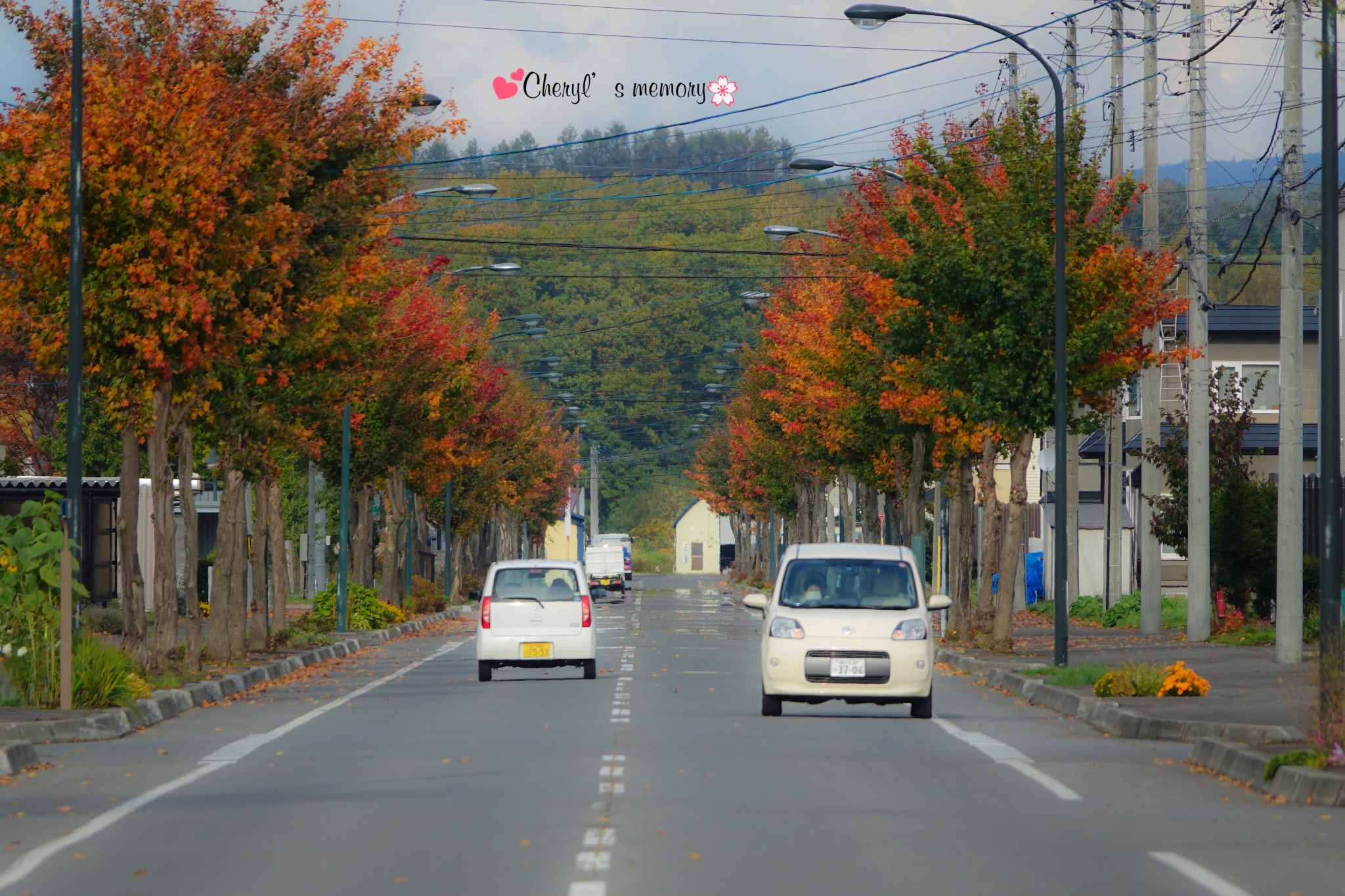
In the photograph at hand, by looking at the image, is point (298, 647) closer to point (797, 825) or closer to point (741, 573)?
point (797, 825)

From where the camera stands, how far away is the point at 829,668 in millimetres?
19250

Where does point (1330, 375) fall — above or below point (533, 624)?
above

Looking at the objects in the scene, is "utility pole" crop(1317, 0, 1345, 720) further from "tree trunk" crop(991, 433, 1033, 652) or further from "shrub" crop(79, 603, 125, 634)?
"shrub" crop(79, 603, 125, 634)

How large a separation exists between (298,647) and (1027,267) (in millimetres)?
15061

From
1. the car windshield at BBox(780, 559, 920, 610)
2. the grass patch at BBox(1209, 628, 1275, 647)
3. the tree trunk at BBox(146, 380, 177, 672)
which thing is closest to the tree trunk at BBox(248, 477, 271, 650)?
the tree trunk at BBox(146, 380, 177, 672)

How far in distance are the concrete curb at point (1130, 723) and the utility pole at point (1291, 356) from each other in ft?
13.6

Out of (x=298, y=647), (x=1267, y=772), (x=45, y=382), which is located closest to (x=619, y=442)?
(x=45, y=382)

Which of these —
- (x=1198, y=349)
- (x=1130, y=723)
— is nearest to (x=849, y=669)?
(x=1130, y=723)

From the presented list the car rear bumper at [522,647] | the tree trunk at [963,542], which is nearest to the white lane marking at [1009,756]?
the car rear bumper at [522,647]

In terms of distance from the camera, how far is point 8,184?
24266 mm

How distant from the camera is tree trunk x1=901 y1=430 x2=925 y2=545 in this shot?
4394 centimetres

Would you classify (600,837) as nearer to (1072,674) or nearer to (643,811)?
(643,811)

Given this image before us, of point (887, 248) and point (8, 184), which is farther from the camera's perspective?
point (887, 248)

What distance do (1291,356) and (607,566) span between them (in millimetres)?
57574
